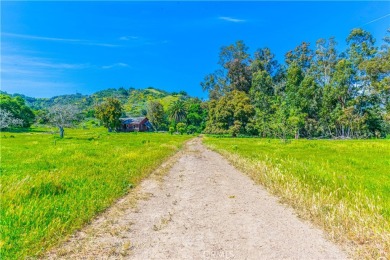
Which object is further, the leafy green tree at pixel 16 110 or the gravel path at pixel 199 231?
the leafy green tree at pixel 16 110

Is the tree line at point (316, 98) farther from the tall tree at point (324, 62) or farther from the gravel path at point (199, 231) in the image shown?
the gravel path at point (199, 231)

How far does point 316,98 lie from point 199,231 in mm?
70334

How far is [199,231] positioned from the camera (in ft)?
21.1

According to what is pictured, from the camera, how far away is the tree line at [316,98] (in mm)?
59812

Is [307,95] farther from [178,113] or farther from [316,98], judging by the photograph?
[178,113]

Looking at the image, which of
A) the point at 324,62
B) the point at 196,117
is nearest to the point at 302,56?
the point at 324,62

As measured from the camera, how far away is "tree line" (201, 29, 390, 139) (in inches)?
2355

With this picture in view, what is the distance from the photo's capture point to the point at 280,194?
31.6ft

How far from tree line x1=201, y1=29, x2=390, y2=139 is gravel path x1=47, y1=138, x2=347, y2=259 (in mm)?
46226

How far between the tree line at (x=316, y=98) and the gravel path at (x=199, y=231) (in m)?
46.2

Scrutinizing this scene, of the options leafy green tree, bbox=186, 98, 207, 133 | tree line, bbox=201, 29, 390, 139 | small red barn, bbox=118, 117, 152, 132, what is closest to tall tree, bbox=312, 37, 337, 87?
tree line, bbox=201, 29, 390, 139

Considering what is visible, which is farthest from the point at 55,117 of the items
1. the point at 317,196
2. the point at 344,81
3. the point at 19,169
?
the point at 344,81

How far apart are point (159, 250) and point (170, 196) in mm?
4441

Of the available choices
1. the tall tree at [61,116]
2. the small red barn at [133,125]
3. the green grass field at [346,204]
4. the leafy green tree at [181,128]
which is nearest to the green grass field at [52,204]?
the green grass field at [346,204]
